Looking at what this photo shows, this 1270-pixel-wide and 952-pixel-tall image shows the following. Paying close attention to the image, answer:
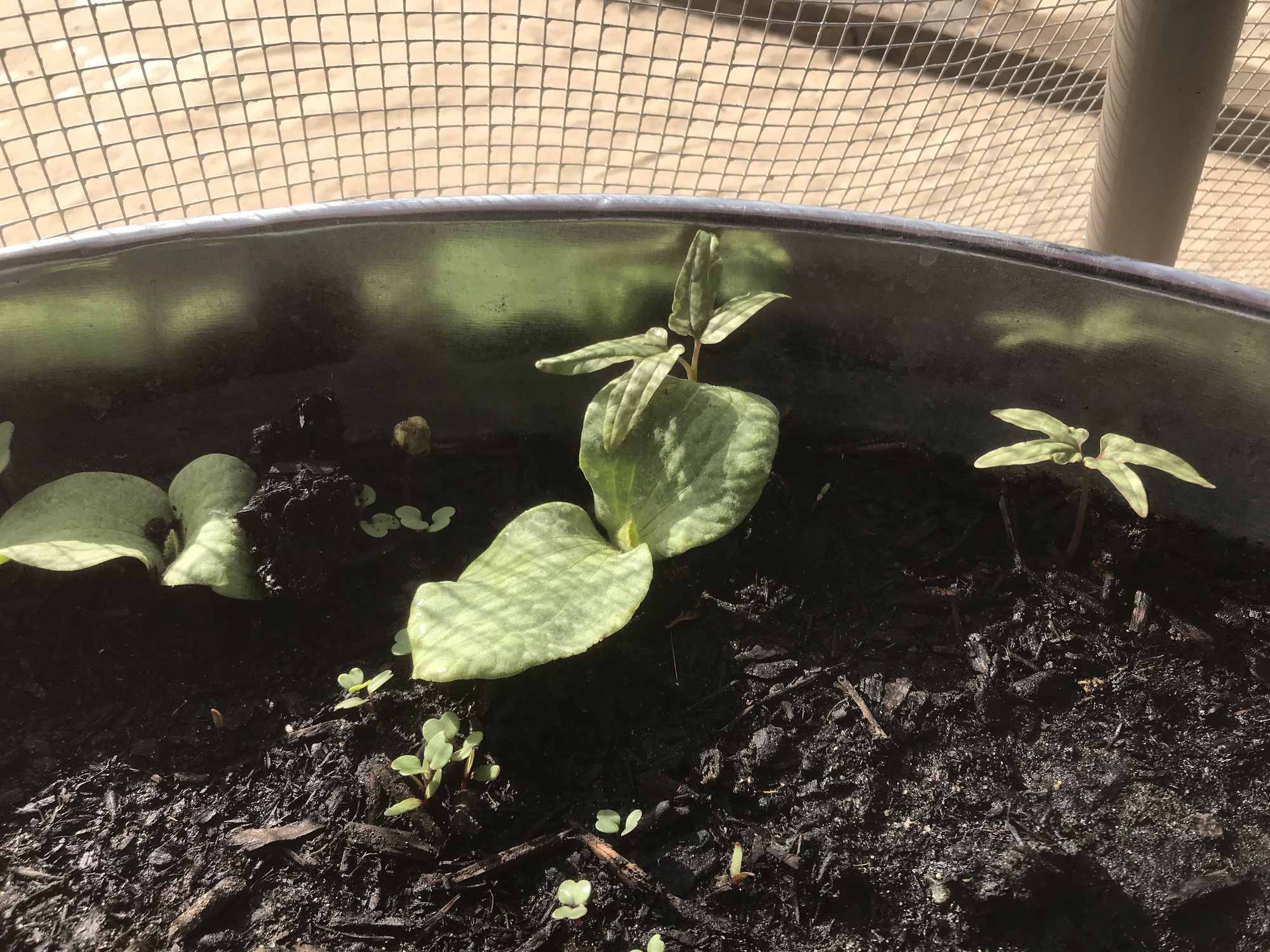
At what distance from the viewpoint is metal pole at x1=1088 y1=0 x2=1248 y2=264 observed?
1244 millimetres

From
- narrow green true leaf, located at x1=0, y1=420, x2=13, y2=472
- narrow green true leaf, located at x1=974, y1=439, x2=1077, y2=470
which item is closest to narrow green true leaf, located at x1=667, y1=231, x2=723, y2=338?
narrow green true leaf, located at x1=974, y1=439, x2=1077, y2=470

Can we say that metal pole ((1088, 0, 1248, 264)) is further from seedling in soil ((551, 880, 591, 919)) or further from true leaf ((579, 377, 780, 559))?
seedling in soil ((551, 880, 591, 919))

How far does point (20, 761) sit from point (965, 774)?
1.06m

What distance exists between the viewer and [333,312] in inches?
49.3

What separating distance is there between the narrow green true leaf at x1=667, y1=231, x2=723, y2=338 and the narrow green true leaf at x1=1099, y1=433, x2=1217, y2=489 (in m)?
0.49

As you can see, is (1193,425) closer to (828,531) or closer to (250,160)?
(828,531)

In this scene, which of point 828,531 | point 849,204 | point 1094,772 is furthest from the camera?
point 849,204

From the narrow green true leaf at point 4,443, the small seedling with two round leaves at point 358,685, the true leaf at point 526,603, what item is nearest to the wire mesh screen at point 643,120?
the narrow green true leaf at point 4,443

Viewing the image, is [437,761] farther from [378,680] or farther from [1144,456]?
[1144,456]

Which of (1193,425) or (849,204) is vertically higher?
(1193,425)

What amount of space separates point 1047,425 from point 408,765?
2.69 ft

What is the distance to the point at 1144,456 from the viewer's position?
41.2 inches

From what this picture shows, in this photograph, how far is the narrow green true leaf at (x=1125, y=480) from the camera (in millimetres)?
995

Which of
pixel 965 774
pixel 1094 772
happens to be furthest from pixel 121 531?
pixel 1094 772
